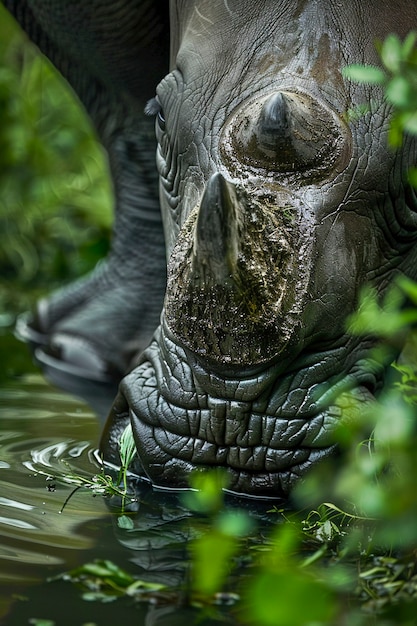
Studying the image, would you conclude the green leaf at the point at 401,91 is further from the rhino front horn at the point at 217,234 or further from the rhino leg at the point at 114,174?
the rhino leg at the point at 114,174

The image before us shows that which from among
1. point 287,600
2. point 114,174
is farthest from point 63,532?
point 114,174

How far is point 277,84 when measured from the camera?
9.44 feet

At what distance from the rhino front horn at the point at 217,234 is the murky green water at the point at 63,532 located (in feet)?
1.74

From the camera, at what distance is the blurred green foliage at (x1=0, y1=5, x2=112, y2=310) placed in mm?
6043

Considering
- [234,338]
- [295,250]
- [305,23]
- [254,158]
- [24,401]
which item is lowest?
[24,401]

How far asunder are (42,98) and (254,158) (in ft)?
13.8

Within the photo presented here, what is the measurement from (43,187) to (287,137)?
373 cm

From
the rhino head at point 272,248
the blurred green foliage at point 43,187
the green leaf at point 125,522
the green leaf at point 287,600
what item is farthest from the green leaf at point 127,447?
the blurred green foliage at point 43,187

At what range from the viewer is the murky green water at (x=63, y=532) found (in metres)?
2.25

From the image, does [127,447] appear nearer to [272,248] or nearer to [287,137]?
[272,248]

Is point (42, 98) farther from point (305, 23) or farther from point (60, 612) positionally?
point (60, 612)

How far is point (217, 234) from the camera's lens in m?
2.47

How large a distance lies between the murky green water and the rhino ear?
2.46 ft

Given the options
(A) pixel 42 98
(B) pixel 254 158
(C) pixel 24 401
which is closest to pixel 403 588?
(B) pixel 254 158
